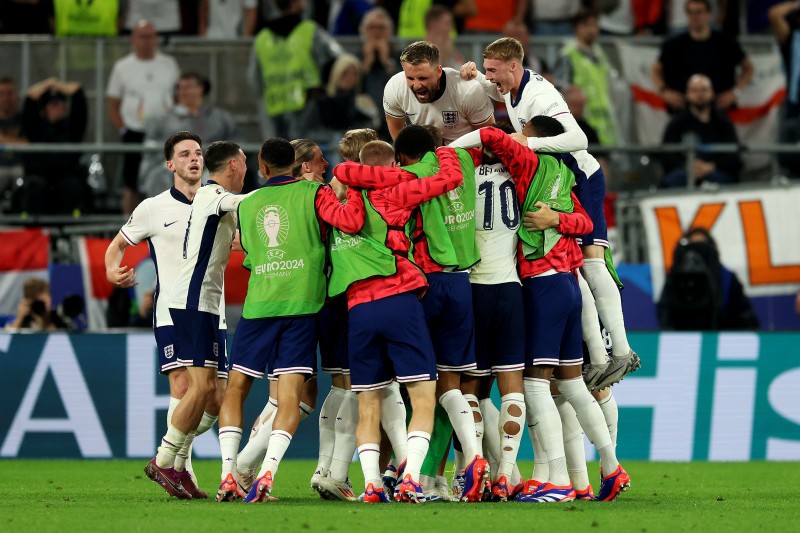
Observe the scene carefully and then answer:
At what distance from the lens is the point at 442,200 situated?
785cm

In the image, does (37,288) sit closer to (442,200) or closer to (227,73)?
(227,73)

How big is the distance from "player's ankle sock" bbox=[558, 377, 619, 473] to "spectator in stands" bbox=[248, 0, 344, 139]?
24.6ft

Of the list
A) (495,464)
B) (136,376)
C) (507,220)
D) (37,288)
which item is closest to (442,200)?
(507,220)

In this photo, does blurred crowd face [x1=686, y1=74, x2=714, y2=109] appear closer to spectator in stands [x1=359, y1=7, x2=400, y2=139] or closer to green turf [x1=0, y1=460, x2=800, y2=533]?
spectator in stands [x1=359, y1=7, x2=400, y2=139]

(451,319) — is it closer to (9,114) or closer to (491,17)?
(9,114)

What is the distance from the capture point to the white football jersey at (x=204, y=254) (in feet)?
26.9

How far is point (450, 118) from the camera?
8.89 metres

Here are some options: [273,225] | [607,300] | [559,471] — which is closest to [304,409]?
[273,225]

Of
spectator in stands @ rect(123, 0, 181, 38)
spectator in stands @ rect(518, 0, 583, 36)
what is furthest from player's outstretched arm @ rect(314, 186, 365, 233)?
spectator in stands @ rect(518, 0, 583, 36)

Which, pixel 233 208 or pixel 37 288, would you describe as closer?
pixel 233 208

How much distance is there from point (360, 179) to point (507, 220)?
113 cm

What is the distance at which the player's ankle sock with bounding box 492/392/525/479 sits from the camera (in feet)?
25.7

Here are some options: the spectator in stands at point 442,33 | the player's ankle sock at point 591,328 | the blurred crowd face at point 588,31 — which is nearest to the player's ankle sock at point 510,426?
the player's ankle sock at point 591,328

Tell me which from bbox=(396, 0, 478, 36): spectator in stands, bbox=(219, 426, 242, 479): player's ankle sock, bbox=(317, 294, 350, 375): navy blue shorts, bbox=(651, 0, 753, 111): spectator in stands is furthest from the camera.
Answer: bbox=(396, 0, 478, 36): spectator in stands
